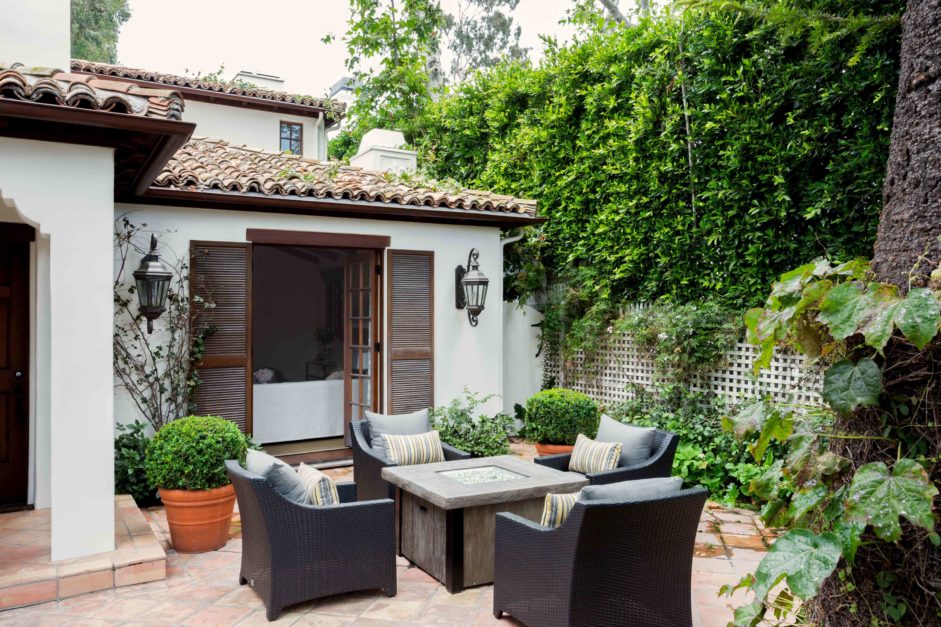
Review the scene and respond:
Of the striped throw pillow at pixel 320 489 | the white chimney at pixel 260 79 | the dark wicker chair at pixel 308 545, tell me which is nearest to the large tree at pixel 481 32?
the white chimney at pixel 260 79

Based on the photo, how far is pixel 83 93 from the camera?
4039mm

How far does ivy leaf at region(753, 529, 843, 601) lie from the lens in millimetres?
1683

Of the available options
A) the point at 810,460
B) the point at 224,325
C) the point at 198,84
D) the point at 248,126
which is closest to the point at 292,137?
the point at 248,126

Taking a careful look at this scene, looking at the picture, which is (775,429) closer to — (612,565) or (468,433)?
(612,565)

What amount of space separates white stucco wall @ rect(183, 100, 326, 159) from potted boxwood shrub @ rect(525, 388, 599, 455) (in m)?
7.30

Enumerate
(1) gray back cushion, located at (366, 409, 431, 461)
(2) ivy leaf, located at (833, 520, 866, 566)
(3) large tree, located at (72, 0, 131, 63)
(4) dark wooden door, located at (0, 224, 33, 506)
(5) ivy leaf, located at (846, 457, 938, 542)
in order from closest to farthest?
(5) ivy leaf, located at (846, 457, 938, 542), (2) ivy leaf, located at (833, 520, 866, 566), (1) gray back cushion, located at (366, 409, 431, 461), (4) dark wooden door, located at (0, 224, 33, 506), (3) large tree, located at (72, 0, 131, 63)

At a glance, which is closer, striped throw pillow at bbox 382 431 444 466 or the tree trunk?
the tree trunk

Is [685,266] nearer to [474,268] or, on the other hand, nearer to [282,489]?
[474,268]

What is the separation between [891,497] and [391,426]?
4.30 m

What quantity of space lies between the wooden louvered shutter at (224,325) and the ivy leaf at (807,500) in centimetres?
576

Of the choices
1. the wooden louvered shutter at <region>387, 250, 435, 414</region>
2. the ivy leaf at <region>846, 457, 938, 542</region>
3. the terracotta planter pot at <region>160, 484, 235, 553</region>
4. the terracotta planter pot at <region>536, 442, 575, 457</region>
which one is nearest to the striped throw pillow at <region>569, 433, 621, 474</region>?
the terracotta planter pot at <region>536, 442, 575, 457</region>

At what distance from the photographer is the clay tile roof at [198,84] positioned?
1065cm

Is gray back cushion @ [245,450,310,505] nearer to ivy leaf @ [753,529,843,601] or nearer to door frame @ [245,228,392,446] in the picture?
ivy leaf @ [753,529,843,601]

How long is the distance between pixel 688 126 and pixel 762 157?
3.20 ft
